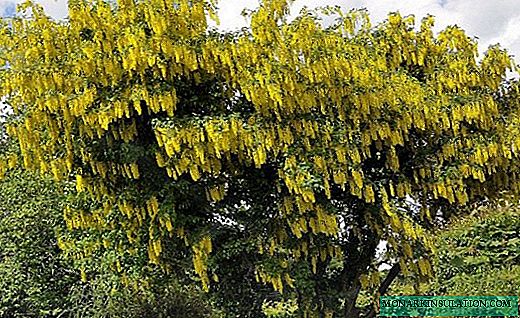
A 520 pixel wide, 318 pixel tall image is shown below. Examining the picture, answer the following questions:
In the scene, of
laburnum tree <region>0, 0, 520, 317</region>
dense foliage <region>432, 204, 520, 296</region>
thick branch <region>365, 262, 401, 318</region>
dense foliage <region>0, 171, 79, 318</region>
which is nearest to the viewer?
laburnum tree <region>0, 0, 520, 317</region>

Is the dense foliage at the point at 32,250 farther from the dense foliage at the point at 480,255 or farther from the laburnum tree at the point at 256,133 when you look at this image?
the dense foliage at the point at 480,255

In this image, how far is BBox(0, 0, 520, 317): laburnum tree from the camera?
487cm

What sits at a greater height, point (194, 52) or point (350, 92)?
point (194, 52)

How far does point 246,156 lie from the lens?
5.11 m

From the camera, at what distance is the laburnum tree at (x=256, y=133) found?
16.0ft

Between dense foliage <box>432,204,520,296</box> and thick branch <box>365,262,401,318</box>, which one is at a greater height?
thick branch <box>365,262,401,318</box>

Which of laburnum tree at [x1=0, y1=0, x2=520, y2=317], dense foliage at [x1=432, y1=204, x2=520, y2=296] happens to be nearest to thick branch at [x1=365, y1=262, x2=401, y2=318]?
laburnum tree at [x1=0, y1=0, x2=520, y2=317]

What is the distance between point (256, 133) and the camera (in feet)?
16.1

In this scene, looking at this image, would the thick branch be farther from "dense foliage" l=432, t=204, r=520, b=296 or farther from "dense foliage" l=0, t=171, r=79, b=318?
"dense foliage" l=0, t=171, r=79, b=318

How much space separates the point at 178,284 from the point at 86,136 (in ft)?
6.99

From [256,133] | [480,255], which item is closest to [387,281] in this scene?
[256,133]

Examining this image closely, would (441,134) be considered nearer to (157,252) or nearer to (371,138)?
(371,138)

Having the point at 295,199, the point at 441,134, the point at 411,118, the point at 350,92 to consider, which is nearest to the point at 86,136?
the point at 295,199

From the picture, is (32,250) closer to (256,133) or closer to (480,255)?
(256,133)
